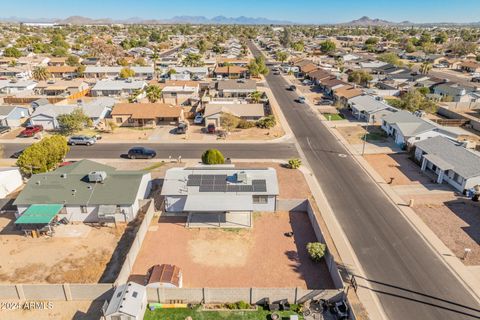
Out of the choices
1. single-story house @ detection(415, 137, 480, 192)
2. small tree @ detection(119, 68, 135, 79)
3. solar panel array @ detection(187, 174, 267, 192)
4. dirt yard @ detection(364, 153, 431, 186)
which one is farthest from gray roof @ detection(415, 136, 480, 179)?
small tree @ detection(119, 68, 135, 79)

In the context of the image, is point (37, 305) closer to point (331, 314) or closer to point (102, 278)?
point (102, 278)

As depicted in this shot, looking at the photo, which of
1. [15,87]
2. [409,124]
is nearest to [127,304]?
[409,124]

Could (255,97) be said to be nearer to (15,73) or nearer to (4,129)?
(4,129)

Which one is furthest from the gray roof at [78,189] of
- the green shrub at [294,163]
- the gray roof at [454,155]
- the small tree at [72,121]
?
the gray roof at [454,155]

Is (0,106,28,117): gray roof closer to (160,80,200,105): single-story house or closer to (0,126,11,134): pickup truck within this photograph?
(0,126,11,134): pickup truck

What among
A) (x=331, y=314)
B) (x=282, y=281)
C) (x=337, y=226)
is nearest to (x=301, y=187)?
(x=337, y=226)

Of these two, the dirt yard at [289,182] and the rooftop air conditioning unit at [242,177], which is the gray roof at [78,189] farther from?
the dirt yard at [289,182]
